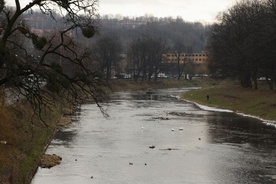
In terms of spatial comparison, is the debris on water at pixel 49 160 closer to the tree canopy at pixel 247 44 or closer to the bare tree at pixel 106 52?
the tree canopy at pixel 247 44

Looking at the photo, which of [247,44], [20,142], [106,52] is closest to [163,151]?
[20,142]

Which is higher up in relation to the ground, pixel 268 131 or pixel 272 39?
pixel 272 39

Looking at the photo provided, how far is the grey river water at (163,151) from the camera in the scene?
2233 centimetres

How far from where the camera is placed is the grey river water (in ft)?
73.3

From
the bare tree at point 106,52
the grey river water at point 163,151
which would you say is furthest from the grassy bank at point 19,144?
the bare tree at point 106,52

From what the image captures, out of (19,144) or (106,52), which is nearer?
(19,144)

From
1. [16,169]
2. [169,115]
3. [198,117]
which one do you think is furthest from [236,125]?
[16,169]

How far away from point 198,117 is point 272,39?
15856mm

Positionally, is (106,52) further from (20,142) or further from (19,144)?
(19,144)

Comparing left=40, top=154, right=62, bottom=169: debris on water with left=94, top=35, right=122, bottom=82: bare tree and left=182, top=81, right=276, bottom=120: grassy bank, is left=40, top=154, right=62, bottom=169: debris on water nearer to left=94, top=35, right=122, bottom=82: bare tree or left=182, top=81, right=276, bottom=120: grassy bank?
left=182, top=81, right=276, bottom=120: grassy bank

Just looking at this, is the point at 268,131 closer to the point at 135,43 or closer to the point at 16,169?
the point at 16,169

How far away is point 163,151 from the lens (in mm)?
29141

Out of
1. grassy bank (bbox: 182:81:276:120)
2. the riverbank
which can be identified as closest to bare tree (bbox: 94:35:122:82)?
grassy bank (bbox: 182:81:276:120)

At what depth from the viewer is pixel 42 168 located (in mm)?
24047
